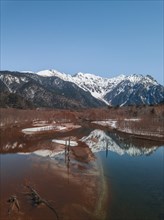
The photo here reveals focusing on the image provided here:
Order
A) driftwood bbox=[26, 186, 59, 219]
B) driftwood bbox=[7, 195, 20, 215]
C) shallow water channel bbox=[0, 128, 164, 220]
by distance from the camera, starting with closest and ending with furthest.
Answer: shallow water channel bbox=[0, 128, 164, 220] < driftwood bbox=[7, 195, 20, 215] < driftwood bbox=[26, 186, 59, 219]

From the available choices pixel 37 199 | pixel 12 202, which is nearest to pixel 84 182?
pixel 37 199

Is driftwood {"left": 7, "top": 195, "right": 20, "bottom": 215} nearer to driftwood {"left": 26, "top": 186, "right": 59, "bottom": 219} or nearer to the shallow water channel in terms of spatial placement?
the shallow water channel

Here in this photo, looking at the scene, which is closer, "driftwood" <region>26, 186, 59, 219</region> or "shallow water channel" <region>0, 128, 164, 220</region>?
"shallow water channel" <region>0, 128, 164, 220</region>

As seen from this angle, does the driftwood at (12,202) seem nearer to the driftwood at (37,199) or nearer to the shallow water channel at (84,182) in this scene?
the shallow water channel at (84,182)

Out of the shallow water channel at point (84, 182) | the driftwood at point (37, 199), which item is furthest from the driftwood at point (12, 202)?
the driftwood at point (37, 199)

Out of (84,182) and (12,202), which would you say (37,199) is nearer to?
(12,202)

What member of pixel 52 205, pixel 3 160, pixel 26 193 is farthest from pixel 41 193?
pixel 3 160

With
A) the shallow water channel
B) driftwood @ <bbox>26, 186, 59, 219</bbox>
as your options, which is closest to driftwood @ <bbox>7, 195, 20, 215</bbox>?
the shallow water channel

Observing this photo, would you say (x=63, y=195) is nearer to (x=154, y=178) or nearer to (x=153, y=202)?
(x=153, y=202)

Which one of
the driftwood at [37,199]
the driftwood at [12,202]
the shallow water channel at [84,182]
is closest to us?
the shallow water channel at [84,182]
